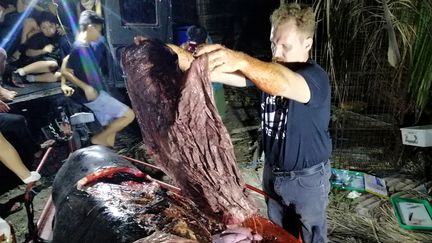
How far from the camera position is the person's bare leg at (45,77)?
6.96m

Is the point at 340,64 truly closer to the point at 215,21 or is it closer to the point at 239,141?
the point at 239,141

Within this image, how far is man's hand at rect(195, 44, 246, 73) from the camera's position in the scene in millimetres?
1367

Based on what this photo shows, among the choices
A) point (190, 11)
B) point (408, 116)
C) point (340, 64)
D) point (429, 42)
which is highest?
point (190, 11)

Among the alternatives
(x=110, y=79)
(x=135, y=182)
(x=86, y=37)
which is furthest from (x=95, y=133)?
(x=135, y=182)

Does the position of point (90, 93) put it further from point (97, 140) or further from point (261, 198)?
point (261, 198)

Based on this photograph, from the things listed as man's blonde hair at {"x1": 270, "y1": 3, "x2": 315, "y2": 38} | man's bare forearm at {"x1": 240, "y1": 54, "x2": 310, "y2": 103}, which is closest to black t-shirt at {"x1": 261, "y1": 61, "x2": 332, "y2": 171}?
man's blonde hair at {"x1": 270, "y1": 3, "x2": 315, "y2": 38}

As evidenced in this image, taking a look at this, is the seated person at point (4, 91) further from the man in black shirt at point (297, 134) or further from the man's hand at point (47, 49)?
the man in black shirt at point (297, 134)

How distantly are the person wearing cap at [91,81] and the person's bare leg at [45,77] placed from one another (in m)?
1.15

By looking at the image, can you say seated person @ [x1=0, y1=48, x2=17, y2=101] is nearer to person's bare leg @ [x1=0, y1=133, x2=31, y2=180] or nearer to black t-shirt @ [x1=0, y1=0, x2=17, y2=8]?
person's bare leg @ [x1=0, y1=133, x2=31, y2=180]

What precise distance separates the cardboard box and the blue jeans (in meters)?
3.15

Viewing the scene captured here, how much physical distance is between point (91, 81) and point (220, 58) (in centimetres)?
535

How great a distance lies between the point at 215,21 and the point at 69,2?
4.97m

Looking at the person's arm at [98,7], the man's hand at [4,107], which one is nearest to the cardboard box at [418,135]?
the man's hand at [4,107]

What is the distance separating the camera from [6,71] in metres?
6.36
